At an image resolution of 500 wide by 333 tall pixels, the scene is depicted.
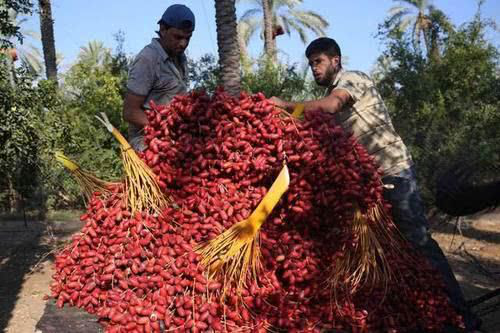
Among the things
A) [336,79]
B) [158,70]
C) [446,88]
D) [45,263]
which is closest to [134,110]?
[158,70]

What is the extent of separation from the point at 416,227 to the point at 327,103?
0.83m

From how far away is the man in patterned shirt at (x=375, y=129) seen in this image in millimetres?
3061

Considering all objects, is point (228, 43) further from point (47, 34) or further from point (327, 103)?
point (47, 34)

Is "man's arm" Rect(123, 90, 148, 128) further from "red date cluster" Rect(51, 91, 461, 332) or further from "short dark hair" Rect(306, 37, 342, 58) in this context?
"short dark hair" Rect(306, 37, 342, 58)

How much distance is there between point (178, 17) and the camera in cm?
329

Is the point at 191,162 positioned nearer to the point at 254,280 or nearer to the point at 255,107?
the point at 255,107

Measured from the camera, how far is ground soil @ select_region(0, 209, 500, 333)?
615cm

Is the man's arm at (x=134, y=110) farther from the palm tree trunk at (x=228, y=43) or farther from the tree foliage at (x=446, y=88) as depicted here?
the tree foliage at (x=446, y=88)

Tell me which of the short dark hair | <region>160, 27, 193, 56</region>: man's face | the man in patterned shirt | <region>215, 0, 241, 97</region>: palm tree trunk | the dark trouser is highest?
<region>215, 0, 241, 97</region>: palm tree trunk

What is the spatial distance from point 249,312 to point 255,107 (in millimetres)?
837

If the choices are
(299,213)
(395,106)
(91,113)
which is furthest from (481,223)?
(299,213)

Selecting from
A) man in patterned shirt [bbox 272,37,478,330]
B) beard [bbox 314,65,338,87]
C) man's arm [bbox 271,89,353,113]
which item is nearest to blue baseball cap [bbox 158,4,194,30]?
man in patterned shirt [bbox 272,37,478,330]

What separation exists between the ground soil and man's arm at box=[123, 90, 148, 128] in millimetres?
1434

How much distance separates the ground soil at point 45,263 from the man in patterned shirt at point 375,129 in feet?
2.66
